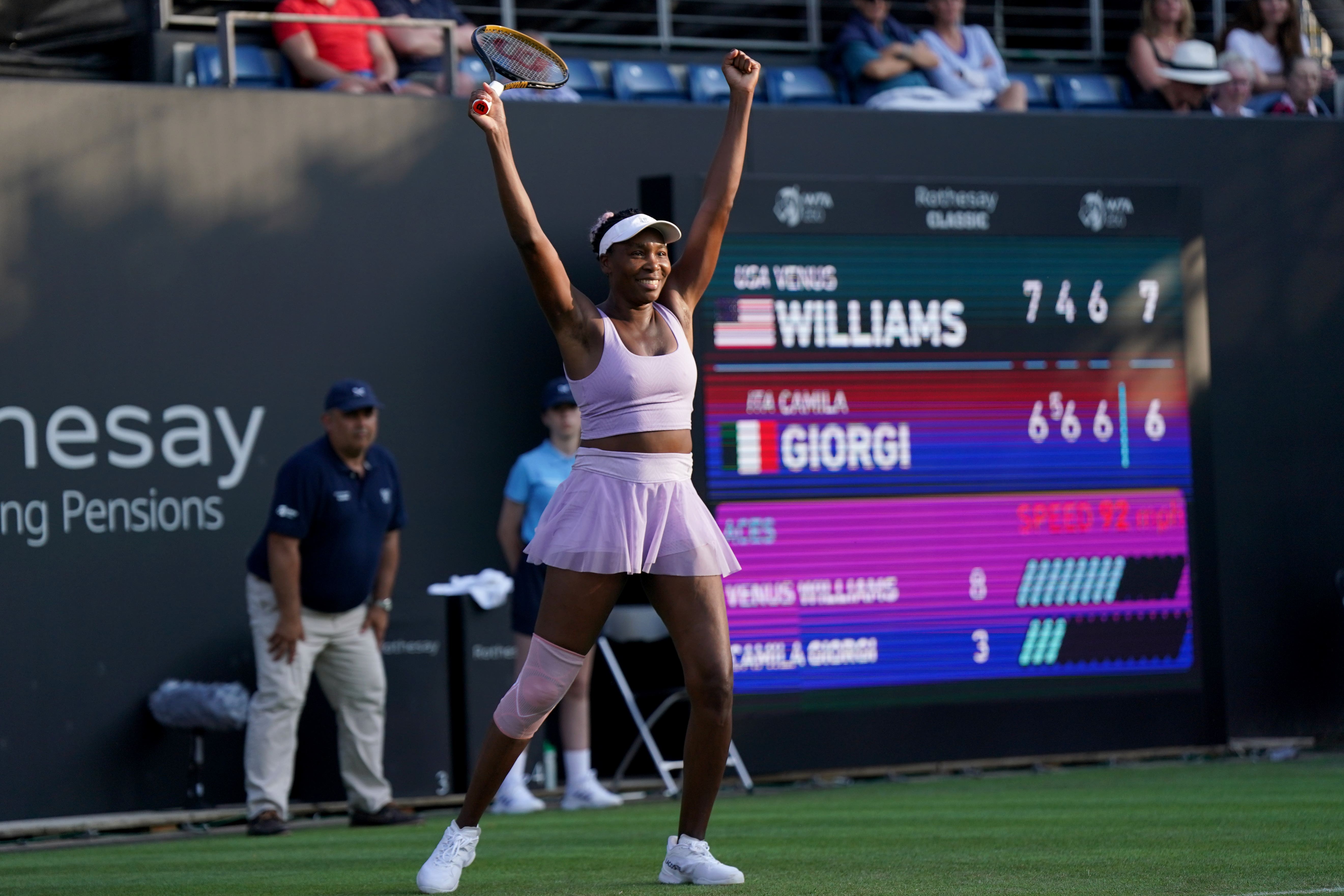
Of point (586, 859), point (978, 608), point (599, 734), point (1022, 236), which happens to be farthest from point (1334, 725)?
point (586, 859)

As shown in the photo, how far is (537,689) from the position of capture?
4.95 metres

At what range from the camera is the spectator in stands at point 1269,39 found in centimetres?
1240

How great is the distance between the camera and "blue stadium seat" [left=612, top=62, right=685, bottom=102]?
11336mm

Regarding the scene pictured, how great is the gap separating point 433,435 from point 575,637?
16.0 feet

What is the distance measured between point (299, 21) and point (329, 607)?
3.45 meters

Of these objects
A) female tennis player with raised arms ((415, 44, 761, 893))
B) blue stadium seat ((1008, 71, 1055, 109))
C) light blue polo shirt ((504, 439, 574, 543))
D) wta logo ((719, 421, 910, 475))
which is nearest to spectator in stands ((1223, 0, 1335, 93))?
blue stadium seat ((1008, 71, 1055, 109))

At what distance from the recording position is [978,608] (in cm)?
966

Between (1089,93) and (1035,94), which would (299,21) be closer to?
(1035,94)

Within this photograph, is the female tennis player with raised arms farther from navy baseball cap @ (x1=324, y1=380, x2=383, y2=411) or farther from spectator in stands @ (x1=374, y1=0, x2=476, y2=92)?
spectator in stands @ (x1=374, y1=0, x2=476, y2=92)

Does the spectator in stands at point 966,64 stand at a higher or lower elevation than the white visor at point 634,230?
higher

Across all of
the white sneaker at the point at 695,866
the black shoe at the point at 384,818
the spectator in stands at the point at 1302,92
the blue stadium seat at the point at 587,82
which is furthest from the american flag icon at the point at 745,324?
the spectator in stands at the point at 1302,92

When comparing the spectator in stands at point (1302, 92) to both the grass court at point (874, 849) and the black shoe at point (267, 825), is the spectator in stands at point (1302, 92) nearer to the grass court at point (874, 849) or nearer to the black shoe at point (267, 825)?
the grass court at point (874, 849)

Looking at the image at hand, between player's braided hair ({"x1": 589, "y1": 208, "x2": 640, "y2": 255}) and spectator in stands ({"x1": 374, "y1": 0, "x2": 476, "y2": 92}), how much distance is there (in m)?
5.27

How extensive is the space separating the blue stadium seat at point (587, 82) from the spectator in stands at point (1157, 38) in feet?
11.7
